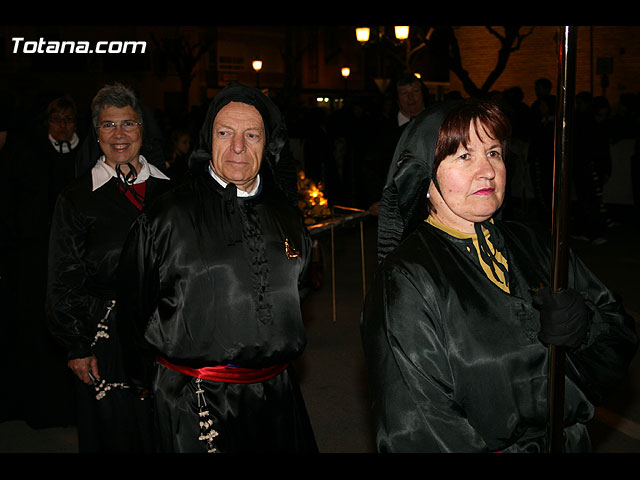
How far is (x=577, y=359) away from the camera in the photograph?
261 centimetres

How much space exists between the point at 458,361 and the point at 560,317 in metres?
0.32

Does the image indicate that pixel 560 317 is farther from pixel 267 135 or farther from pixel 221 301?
pixel 267 135

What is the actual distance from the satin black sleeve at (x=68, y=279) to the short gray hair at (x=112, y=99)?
537mm

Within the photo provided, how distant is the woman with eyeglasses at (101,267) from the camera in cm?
409

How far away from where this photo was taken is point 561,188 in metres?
2.04

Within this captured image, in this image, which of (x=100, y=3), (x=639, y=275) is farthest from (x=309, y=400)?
(x=639, y=275)

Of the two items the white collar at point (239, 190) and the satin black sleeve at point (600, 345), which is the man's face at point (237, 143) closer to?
the white collar at point (239, 190)

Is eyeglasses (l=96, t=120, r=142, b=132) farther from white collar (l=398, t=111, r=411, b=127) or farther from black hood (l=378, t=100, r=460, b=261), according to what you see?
white collar (l=398, t=111, r=411, b=127)

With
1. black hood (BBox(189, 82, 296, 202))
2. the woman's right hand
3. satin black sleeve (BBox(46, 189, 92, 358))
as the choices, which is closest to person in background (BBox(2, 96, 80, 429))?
satin black sleeve (BBox(46, 189, 92, 358))

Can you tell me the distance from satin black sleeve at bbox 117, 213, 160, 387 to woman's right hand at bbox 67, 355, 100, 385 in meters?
0.54

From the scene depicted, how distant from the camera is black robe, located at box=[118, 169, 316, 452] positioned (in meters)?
3.35

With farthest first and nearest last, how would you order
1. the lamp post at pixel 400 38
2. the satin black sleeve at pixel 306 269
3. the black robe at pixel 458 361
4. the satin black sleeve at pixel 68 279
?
the lamp post at pixel 400 38 → the satin black sleeve at pixel 68 279 → the satin black sleeve at pixel 306 269 → the black robe at pixel 458 361

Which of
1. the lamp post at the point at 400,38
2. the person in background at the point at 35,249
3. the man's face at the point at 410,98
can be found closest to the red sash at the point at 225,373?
the person in background at the point at 35,249

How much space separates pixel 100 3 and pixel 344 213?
625 centimetres
